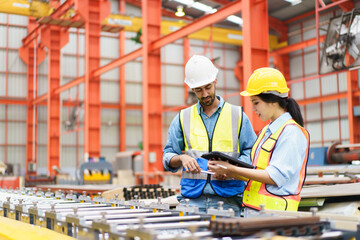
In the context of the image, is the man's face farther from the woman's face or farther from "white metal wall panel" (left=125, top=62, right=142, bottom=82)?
"white metal wall panel" (left=125, top=62, right=142, bottom=82)

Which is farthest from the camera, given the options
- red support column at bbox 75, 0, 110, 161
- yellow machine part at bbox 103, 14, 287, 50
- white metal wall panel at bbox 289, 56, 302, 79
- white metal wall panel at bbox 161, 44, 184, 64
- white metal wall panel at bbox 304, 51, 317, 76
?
white metal wall panel at bbox 161, 44, 184, 64

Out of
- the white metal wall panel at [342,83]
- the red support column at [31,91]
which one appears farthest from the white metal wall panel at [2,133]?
the white metal wall panel at [342,83]

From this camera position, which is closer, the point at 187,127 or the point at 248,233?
the point at 248,233

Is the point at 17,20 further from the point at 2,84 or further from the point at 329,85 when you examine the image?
the point at 329,85

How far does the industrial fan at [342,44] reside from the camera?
36.6 ft

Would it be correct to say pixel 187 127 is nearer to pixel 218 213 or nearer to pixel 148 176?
pixel 218 213

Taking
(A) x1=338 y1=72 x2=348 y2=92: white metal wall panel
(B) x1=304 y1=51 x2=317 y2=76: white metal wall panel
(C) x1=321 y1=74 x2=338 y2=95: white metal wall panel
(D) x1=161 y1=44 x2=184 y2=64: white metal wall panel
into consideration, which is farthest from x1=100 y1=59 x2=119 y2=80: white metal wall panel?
(A) x1=338 y1=72 x2=348 y2=92: white metal wall panel

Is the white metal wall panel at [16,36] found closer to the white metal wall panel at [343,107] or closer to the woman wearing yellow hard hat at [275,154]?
the white metal wall panel at [343,107]

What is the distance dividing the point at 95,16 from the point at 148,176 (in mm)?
7530

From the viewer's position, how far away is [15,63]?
27172 millimetres

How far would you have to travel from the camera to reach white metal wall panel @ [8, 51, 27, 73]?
2699cm

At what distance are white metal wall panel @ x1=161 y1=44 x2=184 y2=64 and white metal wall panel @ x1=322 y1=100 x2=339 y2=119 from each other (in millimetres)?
9231

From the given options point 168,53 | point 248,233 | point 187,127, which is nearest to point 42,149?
point 168,53

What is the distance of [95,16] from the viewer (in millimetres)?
18500
